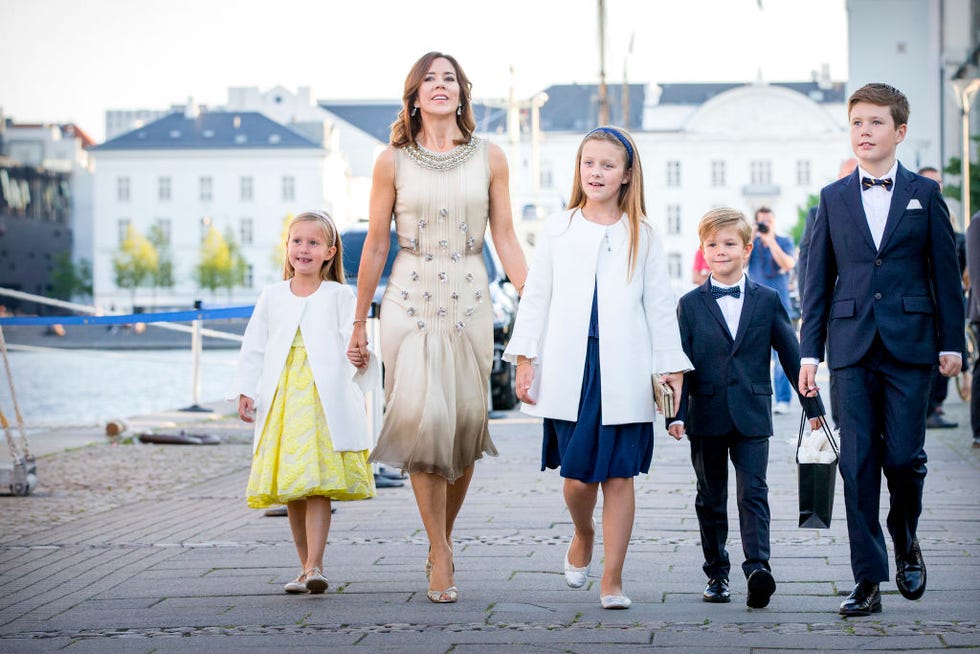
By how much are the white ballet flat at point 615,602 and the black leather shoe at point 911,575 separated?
955mm

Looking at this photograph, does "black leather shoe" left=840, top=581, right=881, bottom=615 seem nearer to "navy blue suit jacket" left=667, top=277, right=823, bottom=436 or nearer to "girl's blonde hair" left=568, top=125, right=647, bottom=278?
"navy blue suit jacket" left=667, top=277, right=823, bottom=436

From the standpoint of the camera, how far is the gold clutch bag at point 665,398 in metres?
5.47

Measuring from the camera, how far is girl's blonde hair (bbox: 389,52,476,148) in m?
6.09

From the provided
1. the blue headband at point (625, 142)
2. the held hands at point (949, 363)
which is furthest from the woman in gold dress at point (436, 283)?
the held hands at point (949, 363)

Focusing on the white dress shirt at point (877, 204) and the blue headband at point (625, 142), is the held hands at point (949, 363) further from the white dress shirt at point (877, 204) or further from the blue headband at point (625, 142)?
the blue headband at point (625, 142)

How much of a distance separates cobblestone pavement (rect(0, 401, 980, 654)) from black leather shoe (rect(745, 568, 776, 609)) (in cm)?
4

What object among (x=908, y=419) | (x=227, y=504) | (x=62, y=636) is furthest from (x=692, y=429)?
(x=227, y=504)

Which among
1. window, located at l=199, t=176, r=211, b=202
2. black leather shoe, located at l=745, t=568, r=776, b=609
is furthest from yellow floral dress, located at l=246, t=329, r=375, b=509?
window, located at l=199, t=176, r=211, b=202

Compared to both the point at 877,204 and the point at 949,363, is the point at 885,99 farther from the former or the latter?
the point at 949,363

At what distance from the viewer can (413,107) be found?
6.16m

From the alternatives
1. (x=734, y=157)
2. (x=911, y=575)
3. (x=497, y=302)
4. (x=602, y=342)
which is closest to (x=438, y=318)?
(x=602, y=342)

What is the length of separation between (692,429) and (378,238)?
4.64 ft

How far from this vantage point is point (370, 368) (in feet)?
20.5

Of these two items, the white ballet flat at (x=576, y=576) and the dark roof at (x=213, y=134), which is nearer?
the white ballet flat at (x=576, y=576)
